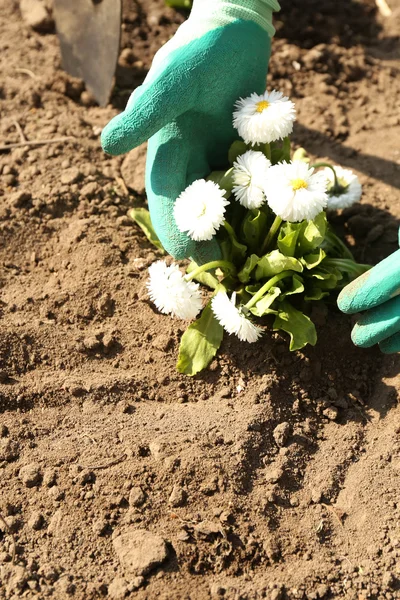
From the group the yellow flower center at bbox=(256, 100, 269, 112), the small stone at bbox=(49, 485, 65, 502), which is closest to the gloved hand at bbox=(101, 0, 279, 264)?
the yellow flower center at bbox=(256, 100, 269, 112)

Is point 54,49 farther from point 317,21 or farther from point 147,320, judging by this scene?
point 147,320

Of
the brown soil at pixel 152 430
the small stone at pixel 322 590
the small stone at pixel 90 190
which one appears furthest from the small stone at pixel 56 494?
the small stone at pixel 90 190

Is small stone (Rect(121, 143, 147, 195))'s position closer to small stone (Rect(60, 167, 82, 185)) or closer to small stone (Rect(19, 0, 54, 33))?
small stone (Rect(60, 167, 82, 185))

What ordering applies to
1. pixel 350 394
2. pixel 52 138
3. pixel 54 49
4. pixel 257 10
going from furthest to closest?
pixel 54 49 → pixel 52 138 → pixel 350 394 → pixel 257 10

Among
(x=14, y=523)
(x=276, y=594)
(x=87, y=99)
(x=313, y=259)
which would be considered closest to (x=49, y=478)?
(x=14, y=523)

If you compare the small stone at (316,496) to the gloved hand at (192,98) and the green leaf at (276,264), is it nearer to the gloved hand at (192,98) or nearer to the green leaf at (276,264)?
the green leaf at (276,264)

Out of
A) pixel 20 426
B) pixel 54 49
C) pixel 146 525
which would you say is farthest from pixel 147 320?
pixel 54 49

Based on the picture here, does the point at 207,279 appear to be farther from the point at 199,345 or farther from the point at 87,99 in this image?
the point at 87,99
